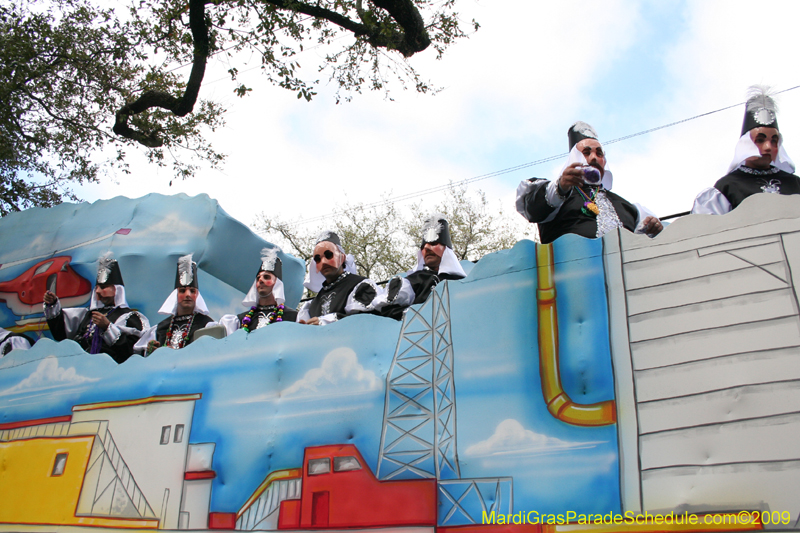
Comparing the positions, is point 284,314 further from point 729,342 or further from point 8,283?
point 8,283

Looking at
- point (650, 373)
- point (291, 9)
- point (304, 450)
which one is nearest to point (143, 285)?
point (291, 9)

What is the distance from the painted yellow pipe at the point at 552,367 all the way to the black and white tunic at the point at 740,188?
0.95 m

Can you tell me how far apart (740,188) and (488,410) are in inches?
69.6

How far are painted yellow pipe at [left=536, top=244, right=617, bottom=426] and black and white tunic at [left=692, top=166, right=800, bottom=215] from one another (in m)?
0.95

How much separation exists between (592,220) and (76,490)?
398cm

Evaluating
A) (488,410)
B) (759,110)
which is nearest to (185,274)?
(488,410)

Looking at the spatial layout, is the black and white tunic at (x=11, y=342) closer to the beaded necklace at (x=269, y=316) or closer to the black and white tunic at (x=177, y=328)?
the black and white tunic at (x=177, y=328)

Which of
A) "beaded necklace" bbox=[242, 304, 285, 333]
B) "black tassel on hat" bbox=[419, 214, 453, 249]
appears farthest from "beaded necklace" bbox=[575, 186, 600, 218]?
"beaded necklace" bbox=[242, 304, 285, 333]

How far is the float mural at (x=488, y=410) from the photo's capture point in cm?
250

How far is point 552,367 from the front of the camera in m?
2.94

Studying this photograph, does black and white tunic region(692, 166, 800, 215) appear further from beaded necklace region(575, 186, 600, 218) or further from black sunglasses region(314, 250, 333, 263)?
black sunglasses region(314, 250, 333, 263)

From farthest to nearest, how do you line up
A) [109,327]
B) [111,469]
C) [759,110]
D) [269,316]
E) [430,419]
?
[109,327] < [269,316] < [111,469] < [759,110] < [430,419]

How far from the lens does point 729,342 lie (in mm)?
2549

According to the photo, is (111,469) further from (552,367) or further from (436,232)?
(552,367)
